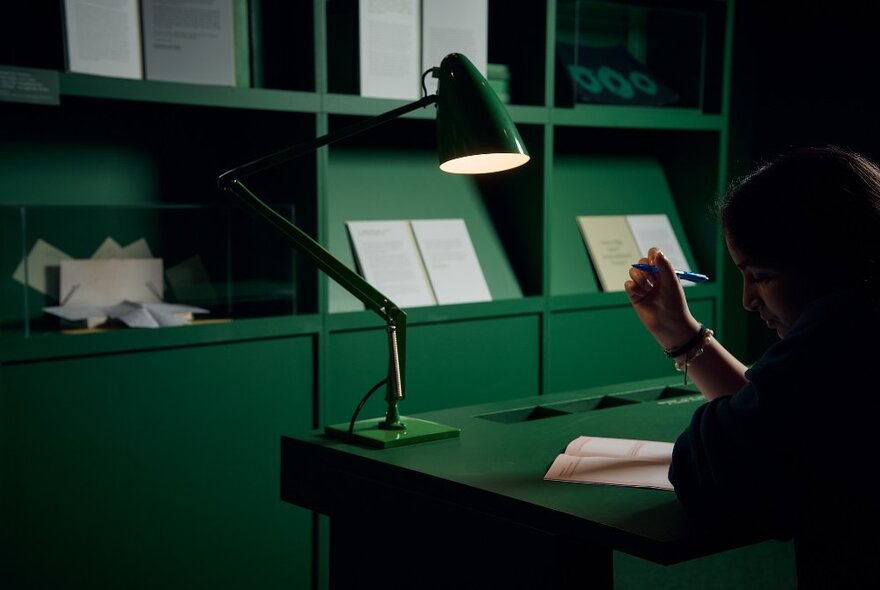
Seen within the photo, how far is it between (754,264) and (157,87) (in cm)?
153

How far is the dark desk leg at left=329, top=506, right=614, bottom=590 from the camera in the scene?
1.37 m

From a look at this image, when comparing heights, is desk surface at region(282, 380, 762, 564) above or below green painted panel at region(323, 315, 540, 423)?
above

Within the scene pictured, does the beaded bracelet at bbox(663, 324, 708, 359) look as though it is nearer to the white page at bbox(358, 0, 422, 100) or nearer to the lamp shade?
the lamp shade

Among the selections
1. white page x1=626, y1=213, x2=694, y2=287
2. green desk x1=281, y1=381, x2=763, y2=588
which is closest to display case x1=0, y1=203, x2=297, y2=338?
green desk x1=281, y1=381, x2=763, y2=588

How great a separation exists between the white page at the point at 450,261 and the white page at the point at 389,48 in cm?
44

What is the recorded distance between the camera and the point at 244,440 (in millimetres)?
2605

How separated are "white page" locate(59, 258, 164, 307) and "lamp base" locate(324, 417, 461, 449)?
35.7 inches

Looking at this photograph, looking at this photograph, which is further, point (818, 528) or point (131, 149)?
point (131, 149)

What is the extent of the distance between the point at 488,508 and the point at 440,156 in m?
0.54

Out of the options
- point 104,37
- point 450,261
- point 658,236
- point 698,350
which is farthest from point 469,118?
point 658,236

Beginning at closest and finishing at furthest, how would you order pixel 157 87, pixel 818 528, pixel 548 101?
pixel 818 528 < pixel 157 87 < pixel 548 101

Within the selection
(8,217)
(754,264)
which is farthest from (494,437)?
(8,217)

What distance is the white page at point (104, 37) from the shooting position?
2.30 meters

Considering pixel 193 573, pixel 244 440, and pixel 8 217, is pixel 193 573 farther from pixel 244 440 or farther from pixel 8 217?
pixel 8 217
